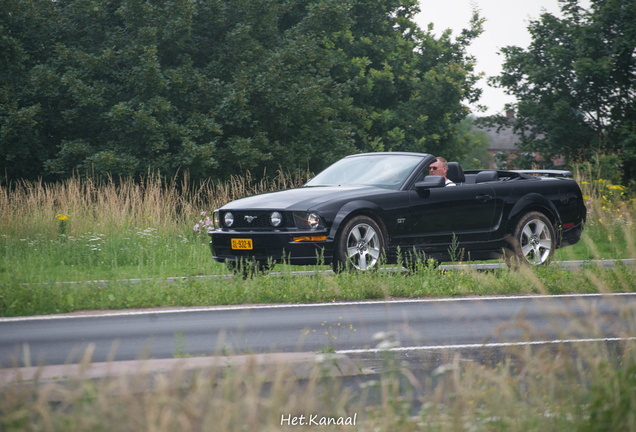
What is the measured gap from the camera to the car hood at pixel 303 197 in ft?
31.6

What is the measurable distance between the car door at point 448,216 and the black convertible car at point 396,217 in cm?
1

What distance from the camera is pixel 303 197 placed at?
32.3 ft

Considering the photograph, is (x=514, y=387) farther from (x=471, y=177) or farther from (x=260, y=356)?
(x=471, y=177)

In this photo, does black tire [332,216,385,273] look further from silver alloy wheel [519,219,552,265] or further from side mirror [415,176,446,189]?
silver alloy wheel [519,219,552,265]

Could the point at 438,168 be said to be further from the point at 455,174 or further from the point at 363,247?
the point at 363,247

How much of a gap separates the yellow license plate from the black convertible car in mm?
13

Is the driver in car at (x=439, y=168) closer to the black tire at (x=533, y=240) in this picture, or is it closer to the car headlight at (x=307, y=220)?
the black tire at (x=533, y=240)

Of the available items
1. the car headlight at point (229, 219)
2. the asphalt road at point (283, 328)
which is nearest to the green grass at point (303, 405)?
the asphalt road at point (283, 328)

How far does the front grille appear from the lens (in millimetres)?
9695

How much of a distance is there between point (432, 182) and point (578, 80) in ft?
69.2

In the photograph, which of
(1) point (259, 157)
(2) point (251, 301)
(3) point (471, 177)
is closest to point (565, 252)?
(3) point (471, 177)

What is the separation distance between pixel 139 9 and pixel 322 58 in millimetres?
8094

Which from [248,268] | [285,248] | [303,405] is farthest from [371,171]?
[303,405]

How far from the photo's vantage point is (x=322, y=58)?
31312 mm
